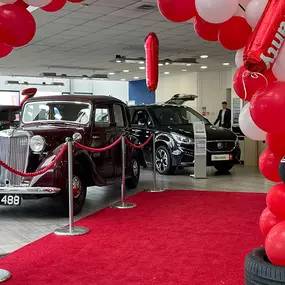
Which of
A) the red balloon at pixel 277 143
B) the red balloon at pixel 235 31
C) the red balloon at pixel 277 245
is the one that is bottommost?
the red balloon at pixel 277 245

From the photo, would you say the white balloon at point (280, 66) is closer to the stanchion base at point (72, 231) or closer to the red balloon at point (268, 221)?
the red balloon at point (268, 221)

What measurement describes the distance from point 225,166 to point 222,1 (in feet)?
27.2

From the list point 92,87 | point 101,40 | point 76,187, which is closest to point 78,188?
point 76,187

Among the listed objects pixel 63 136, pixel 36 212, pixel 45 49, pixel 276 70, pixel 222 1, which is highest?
pixel 45 49

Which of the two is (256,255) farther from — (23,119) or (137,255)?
(23,119)

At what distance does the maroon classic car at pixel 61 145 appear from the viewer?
5578mm

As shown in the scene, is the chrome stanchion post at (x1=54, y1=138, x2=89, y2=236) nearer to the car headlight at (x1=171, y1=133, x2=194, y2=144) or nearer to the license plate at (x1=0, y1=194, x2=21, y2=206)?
the license plate at (x1=0, y1=194, x2=21, y2=206)

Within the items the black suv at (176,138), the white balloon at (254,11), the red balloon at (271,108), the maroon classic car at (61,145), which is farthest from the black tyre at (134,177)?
the red balloon at (271,108)

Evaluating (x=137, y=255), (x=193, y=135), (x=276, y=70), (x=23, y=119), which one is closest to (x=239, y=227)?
(x=137, y=255)

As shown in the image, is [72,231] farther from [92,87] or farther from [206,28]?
[92,87]

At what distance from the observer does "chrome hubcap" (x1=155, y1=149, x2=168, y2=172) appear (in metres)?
10.3

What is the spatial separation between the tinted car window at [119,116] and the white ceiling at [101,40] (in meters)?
2.11

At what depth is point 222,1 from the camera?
2.63 metres

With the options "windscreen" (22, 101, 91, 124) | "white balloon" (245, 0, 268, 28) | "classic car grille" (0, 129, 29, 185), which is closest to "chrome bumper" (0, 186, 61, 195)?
"classic car grille" (0, 129, 29, 185)
